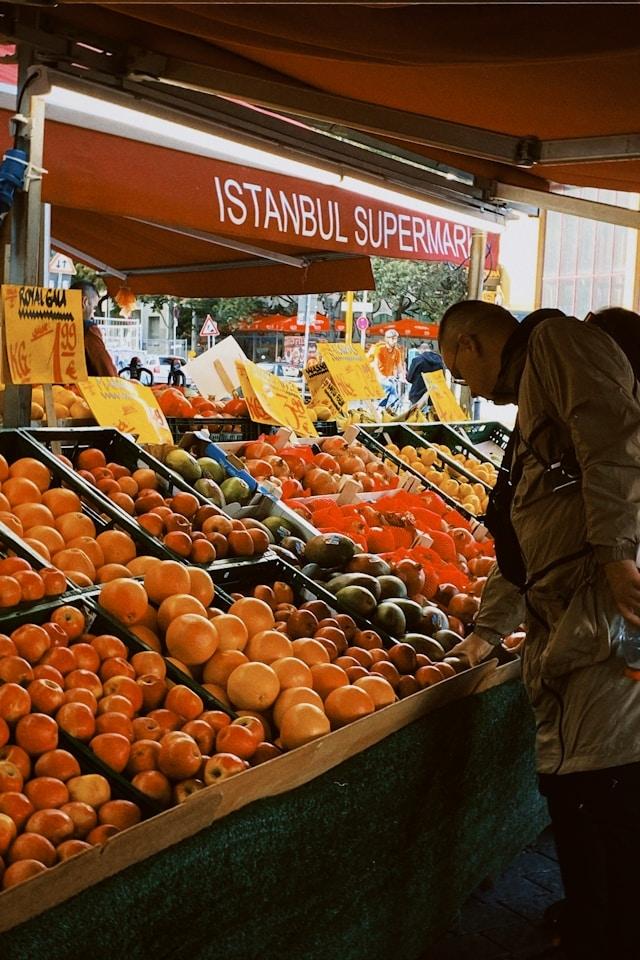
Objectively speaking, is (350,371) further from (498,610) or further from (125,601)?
(125,601)

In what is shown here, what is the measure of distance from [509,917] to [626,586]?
5.35 ft

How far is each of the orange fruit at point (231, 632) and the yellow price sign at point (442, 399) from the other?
3.90 m

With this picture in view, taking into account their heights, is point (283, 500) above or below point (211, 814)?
above

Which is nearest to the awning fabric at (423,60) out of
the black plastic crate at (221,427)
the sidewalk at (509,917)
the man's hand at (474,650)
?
the man's hand at (474,650)

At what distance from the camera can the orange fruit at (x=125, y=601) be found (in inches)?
93.9

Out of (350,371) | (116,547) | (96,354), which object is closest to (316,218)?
(350,371)

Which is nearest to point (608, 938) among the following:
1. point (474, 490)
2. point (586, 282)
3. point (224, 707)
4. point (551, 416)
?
point (224, 707)

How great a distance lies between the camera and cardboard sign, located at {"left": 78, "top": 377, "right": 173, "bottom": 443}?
352 centimetres

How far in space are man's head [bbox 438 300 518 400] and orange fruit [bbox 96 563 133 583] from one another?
1.02 m

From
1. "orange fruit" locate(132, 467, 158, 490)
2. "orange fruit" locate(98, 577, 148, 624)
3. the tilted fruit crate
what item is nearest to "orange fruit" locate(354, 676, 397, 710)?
"orange fruit" locate(98, 577, 148, 624)

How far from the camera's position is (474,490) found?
504 cm

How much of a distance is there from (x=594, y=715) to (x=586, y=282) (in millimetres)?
21842

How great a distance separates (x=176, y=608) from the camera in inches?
95.1

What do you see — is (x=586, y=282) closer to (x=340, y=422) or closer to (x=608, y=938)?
(x=340, y=422)
